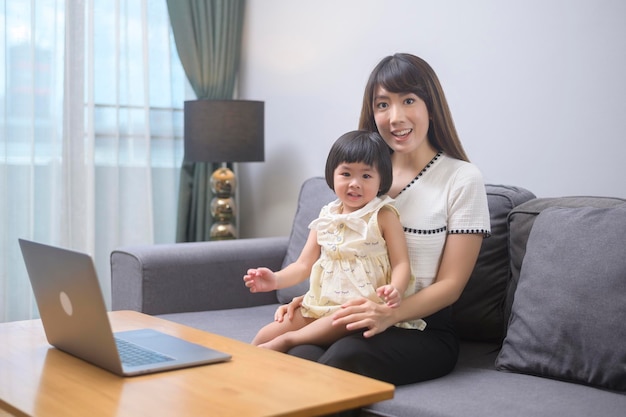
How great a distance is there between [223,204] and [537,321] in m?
2.11

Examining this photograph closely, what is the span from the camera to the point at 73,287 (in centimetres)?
146

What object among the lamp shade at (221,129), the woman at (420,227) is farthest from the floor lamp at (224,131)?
the woman at (420,227)

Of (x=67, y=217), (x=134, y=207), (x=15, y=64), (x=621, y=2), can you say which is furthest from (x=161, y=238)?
(x=621, y=2)

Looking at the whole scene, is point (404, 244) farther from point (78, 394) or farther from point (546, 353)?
point (78, 394)

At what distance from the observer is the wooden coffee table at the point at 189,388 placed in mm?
1231

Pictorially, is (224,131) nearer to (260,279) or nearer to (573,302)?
(260,279)

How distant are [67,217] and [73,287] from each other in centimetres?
227

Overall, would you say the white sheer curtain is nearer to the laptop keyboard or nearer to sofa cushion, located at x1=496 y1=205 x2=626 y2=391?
the laptop keyboard

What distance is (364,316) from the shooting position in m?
1.81

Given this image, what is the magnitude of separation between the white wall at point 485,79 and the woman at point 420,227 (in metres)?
0.52

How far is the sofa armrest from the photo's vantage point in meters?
2.70

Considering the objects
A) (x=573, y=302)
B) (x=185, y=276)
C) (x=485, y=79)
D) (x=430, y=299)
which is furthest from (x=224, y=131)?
(x=573, y=302)

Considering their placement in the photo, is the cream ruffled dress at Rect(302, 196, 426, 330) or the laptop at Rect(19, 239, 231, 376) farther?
the cream ruffled dress at Rect(302, 196, 426, 330)

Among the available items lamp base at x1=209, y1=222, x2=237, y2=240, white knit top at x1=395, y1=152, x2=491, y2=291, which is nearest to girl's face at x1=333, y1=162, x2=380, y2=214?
white knit top at x1=395, y1=152, x2=491, y2=291
